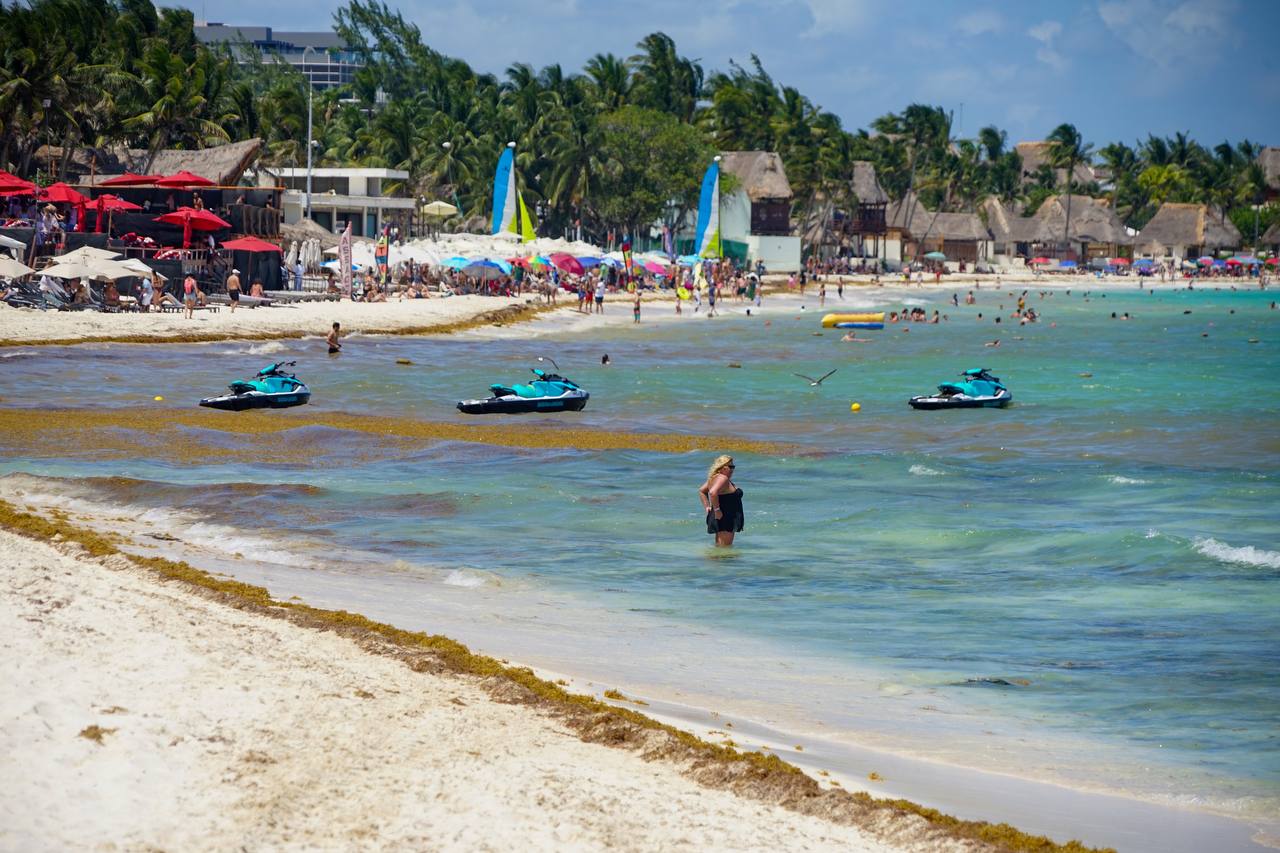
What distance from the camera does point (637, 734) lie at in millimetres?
9062

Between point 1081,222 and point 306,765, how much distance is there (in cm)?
14040

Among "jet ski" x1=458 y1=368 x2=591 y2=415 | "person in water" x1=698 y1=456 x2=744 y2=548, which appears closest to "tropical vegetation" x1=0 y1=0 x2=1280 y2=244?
"jet ski" x1=458 y1=368 x2=591 y2=415

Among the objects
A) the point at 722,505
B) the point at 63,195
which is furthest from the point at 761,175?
the point at 722,505

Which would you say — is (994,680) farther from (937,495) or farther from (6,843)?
(937,495)

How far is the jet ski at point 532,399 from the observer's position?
2881cm

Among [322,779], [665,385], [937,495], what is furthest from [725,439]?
[322,779]

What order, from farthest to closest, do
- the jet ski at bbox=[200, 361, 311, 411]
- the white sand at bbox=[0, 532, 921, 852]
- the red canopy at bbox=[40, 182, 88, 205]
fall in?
the red canopy at bbox=[40, 182, 88, 205] < the jet ski at bbox=[200, 361, 311, 411] < the white sand at bbox=[0, 532, 921, 852]

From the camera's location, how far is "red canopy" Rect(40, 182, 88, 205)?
50.8 m

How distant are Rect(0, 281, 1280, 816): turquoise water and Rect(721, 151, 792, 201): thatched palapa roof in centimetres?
6800

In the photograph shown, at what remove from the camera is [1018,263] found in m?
136

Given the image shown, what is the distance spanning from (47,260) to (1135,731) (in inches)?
1726

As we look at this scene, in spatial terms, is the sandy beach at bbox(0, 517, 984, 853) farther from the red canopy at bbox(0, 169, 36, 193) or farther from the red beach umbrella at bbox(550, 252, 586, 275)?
the red beach umbrella at bbox(550, 252, 586, 275)

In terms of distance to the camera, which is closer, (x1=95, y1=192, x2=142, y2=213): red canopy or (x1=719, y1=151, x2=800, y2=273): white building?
(x1=95, y1=192, x2=142, y2=213): red canopy

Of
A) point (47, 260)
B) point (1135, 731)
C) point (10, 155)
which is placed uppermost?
point (10, 155)
